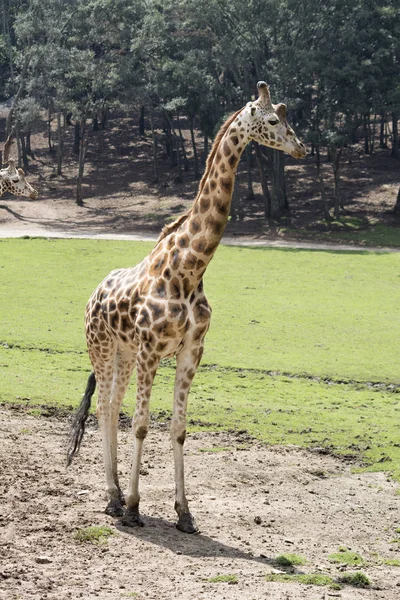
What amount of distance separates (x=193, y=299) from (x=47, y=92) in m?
46.8

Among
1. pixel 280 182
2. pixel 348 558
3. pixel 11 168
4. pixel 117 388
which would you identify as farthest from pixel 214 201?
pixel 280 182

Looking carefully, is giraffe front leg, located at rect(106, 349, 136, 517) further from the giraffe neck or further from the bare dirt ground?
the giraffe neck

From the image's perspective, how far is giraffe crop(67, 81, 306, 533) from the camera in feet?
32.9

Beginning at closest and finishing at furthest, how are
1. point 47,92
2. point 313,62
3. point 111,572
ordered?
1. point 111,572
2. point 313,62
3. point 47,92

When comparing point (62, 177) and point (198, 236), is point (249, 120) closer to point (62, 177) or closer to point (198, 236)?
point (198, 236)

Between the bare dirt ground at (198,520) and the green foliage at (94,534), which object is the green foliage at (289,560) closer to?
the bare dirt ground at (198,520)

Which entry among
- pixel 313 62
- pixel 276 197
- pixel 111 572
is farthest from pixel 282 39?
pixel 111 572

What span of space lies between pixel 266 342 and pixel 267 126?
36.1 feet

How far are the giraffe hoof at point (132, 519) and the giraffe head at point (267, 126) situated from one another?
14.2ft

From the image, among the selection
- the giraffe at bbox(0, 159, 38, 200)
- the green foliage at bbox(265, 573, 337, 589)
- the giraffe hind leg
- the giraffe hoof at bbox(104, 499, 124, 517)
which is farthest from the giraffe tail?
the giraffe at bbox(0, 159, 38, 200)

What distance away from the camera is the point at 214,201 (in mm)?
10141

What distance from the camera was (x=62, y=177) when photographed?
58219 mm

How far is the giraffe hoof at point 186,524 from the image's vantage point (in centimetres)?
1002

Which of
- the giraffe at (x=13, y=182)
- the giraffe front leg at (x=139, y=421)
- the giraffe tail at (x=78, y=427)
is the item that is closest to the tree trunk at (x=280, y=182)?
the giraffe at (x=13, y=182)
